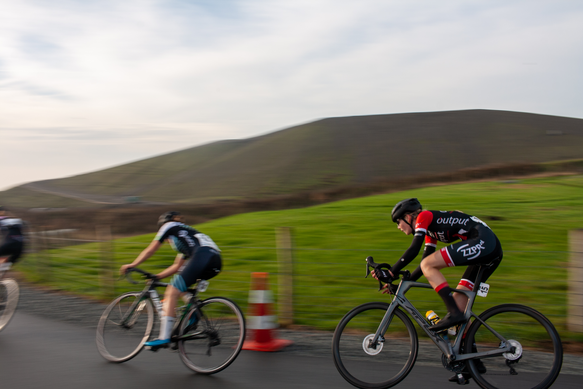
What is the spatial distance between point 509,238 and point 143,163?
5129cm

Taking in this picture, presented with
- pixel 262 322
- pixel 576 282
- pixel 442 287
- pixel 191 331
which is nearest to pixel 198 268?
pixel 191 331

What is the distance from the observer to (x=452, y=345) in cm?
401

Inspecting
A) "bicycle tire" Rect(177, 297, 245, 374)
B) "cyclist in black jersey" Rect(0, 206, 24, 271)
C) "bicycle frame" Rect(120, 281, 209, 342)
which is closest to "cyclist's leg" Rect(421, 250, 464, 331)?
"bicycle tire" Rect(177, 297, 245, 374)

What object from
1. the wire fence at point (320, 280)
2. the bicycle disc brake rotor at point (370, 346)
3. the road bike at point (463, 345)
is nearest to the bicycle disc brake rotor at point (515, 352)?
the road bike at point (463, 345)

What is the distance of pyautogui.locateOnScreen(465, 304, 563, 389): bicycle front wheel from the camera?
3826 mm

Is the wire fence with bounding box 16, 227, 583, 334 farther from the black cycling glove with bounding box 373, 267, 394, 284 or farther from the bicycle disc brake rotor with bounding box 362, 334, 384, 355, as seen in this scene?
the black cycling glove with bounding box 373, 267, 394, 284

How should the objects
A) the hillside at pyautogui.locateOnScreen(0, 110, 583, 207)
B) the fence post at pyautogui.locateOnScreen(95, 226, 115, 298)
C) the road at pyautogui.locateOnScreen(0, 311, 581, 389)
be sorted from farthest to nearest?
the hillside at pyautogui.locateOnScreen(0, 110, 583, 207) → the fence post at pyautogui.locateOnScreen(95, 226, 115, 298) → the road at pyautogui.locateOnScreen(0, 311, 581, 389)

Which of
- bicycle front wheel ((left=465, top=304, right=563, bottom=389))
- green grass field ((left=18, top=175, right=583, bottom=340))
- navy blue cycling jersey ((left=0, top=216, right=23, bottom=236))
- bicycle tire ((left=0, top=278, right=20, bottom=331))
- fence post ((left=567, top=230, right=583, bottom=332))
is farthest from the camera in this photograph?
navy blue cycling jersey ((left=0, top=216, right=23, bottom=236))

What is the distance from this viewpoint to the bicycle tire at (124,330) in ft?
16.4

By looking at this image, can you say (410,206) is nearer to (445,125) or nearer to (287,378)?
(287,378)

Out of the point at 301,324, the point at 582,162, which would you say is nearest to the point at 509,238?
the point at 301,324

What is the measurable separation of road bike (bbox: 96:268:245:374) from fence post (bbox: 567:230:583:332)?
3697 millimetres

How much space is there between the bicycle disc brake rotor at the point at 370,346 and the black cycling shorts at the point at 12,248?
5.33 m

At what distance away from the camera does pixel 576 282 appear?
17.9ft
